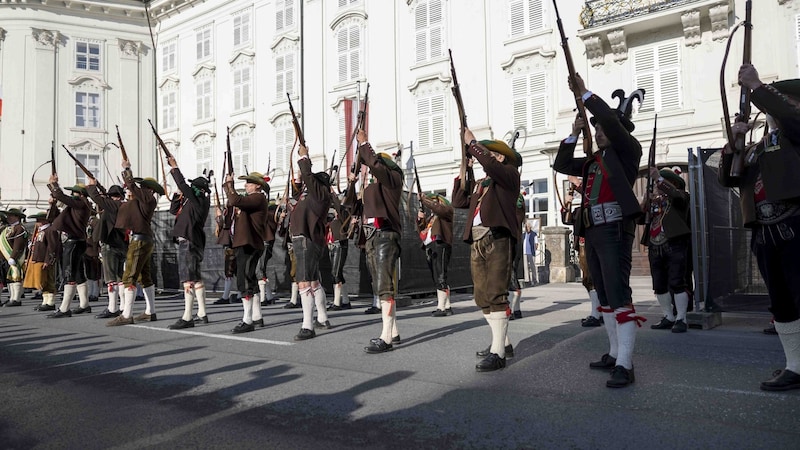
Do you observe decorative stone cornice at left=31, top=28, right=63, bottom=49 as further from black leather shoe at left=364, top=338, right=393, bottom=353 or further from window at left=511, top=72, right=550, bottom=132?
black leather shoe at left=364, top=338, right=393, bottom=353

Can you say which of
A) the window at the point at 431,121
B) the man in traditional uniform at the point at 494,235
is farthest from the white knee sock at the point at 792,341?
the window at the point at 431,121

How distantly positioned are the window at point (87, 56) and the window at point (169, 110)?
15.8 feet

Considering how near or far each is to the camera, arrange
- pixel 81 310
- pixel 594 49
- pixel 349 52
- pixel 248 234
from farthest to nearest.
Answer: pixel 349 52, pixel 594 49, pixel 81 310, pixel 248 234

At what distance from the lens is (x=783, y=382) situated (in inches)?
156

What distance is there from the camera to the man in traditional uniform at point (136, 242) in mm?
8336

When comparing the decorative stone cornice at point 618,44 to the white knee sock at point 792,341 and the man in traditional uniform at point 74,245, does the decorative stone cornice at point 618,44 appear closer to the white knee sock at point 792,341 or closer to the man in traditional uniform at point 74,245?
the man in traditional uniform at point 74,245

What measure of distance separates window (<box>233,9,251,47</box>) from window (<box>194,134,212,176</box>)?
17.2 ft

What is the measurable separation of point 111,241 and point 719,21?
666 inches

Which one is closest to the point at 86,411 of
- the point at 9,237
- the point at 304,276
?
the point at 304,276

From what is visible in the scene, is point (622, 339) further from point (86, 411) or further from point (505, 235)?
point (86, 411)

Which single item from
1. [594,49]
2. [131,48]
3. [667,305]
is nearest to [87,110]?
[131,48]

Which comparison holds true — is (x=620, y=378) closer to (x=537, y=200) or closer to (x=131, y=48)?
(x=537, y=200)

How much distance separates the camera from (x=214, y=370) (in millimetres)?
5008

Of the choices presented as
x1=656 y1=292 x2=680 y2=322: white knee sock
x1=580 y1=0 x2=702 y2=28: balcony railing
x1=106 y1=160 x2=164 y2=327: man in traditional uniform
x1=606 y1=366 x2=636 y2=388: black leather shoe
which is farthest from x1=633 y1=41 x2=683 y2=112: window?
x1=606 y1=366 x2=636 y2=388: black leather shoe
